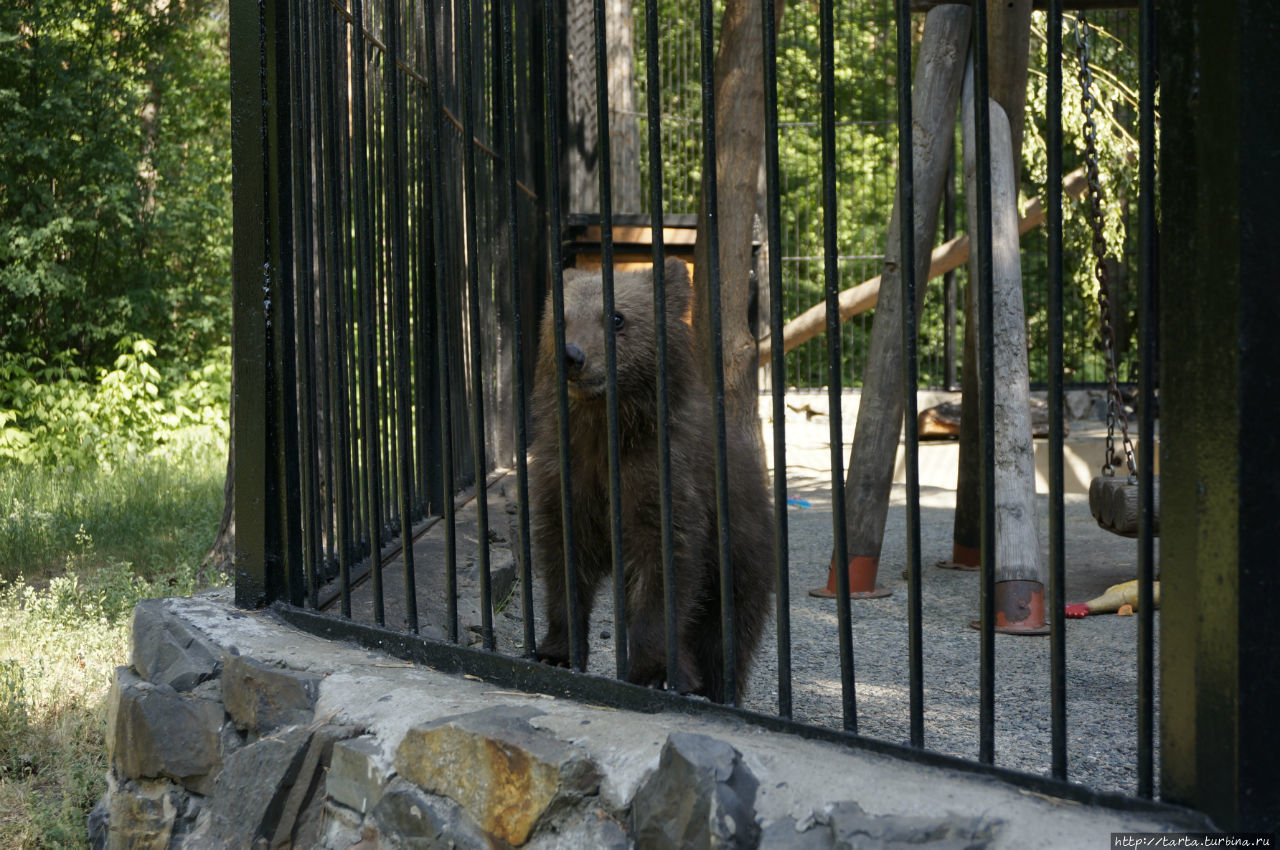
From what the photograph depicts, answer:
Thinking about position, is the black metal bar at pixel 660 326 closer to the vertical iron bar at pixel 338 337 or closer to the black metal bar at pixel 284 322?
the vertical iron bar at pixel 338 337

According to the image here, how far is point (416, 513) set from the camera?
5.07 m

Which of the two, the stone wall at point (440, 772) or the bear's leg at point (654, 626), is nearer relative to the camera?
the stone wall at point (440, 772)

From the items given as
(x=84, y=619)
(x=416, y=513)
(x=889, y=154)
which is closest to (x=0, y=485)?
(x=84, y=619)

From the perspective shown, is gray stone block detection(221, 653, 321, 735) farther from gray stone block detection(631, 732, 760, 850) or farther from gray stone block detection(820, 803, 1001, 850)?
gray stone block detection(820, 803, 1001, 850)

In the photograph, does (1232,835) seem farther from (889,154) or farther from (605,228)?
(889,154)

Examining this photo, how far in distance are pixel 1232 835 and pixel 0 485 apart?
9850mm

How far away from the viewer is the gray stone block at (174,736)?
3.00 m

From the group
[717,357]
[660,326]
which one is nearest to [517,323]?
[660,326]

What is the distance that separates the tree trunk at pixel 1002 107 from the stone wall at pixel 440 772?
3.46 metres

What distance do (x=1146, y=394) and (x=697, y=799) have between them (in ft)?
3.35

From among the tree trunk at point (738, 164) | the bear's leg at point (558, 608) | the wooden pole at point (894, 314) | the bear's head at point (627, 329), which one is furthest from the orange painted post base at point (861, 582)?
the bear's head at point (627, 329)

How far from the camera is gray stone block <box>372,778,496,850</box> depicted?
235cm

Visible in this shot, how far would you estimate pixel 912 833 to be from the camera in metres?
1.78

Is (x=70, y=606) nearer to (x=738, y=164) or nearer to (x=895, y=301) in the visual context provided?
(x=895, y=301)
